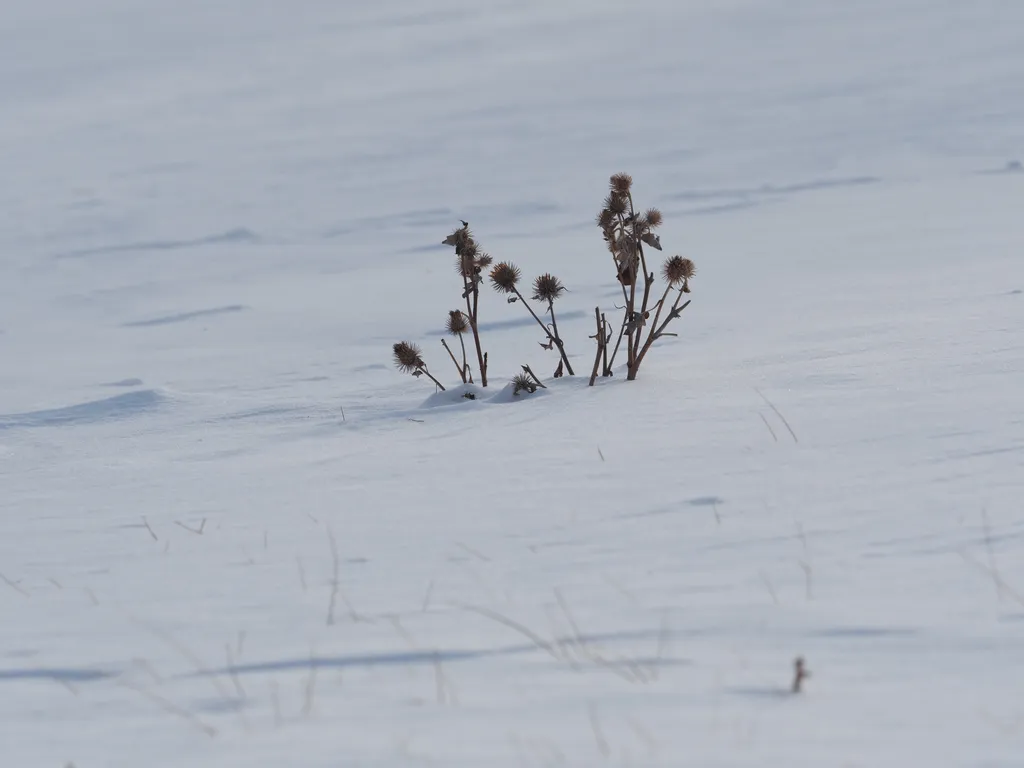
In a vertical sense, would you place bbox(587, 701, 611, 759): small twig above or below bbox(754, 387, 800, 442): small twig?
below

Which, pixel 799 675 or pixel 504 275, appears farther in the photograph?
pixel 504 275

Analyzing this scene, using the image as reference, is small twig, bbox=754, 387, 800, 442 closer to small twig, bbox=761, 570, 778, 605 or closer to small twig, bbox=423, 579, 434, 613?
small twig, bbox=761, 570, 778, 605

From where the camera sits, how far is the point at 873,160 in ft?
33.7

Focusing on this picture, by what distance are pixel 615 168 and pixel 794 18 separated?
7018 mm

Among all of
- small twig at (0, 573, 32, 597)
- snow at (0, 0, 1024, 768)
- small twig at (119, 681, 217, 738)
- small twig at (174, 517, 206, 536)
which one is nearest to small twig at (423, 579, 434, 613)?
snow at (0, 0, 1024, 768)

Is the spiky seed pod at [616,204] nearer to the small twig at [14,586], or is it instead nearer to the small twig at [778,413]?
the small twig at [778,413]

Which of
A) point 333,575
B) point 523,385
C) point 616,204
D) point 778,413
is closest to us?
point 333,575

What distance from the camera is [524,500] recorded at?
2539 millimetres

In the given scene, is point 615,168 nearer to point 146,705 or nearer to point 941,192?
point 941,192

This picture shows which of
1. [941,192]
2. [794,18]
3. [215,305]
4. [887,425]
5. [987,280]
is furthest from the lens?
[794,18]

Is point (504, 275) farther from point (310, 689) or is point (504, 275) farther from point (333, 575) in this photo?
point (310, 689)

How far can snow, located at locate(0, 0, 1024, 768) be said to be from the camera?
1.62 metres

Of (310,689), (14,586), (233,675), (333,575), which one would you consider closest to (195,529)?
(14,586)

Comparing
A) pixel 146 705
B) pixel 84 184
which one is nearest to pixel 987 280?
pixel 146 705
